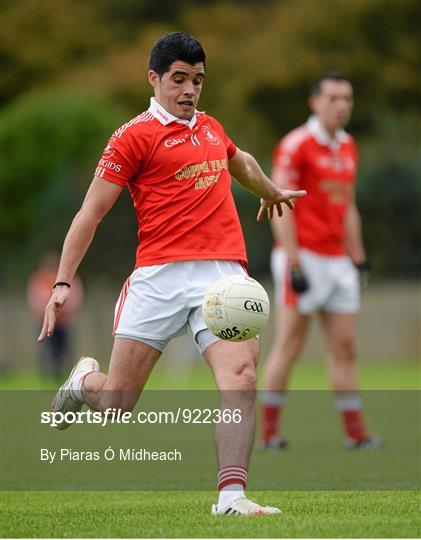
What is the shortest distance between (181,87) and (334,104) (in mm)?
4017

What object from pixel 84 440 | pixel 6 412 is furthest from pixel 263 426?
pixel 6 412

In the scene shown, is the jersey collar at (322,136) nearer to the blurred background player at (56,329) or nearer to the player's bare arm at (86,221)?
the player's bare arm at (86,221)

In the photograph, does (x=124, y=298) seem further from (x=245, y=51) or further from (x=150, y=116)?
(x=245, y=51)

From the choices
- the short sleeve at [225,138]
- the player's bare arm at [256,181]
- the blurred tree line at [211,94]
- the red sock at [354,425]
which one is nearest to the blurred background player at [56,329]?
the blurred tree line at [211,94]

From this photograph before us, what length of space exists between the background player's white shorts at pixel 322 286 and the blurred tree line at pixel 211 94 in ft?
47.1

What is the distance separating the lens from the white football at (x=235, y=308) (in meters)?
6.00

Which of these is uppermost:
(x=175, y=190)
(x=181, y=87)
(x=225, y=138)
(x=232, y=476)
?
(x=181, y=87)

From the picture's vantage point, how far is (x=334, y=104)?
10.3m

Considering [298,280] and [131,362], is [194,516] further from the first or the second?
[298,280]

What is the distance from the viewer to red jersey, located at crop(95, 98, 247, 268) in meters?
6.39

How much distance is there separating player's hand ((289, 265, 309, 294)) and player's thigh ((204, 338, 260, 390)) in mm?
3382

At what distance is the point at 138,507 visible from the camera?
6496 mm

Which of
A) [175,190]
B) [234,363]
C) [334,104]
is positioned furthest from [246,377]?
[334,104]

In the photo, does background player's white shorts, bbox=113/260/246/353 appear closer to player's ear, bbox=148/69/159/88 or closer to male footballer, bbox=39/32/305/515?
male footballer, bbox=39/32/305/515
